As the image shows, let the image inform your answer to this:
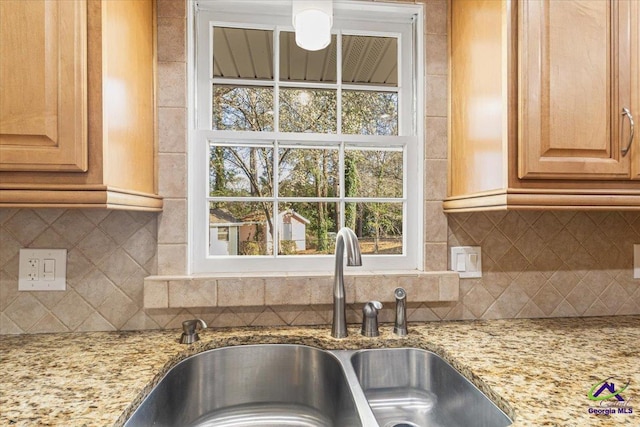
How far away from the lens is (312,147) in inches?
54.9

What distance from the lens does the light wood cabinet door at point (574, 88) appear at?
0.98 meters

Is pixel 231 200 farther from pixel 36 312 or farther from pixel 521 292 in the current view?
pixel 521 292

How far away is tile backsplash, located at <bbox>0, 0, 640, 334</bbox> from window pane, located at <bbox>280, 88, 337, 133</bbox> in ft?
1.22

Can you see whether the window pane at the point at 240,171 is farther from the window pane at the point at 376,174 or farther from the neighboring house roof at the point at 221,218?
the window pane at the point at 376,174

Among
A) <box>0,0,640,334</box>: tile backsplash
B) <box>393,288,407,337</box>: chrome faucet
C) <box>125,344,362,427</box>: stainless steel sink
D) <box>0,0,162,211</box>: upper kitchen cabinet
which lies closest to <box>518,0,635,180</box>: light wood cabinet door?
<box>0,0,640,334</box>: tile backsplash

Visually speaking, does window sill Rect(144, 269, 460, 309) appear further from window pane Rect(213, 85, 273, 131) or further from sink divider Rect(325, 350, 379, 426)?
window pane Rect(213, 85, 273, 131)

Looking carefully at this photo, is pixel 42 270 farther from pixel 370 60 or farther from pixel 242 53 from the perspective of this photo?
pixel 370 60

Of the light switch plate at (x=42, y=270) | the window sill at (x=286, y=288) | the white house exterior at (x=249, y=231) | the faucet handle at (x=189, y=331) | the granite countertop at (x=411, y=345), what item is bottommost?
the granite countertop at (x=411, y=345)

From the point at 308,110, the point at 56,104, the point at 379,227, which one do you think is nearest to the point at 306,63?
the point at 308,110

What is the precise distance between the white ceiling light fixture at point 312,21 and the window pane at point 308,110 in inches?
9.8

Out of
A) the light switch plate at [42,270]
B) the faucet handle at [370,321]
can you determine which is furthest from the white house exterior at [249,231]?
the light switch plate at [42,270]

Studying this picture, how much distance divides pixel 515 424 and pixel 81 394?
92cm

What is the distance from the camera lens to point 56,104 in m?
0.85

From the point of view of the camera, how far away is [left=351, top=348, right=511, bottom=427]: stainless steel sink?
3.35 ft
